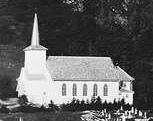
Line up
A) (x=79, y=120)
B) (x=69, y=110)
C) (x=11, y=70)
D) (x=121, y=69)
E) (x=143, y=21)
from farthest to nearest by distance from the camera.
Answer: (x=11, y=70), (x=143, y=21), (x=121, y=69), (x=69, y=110), (x=79, y=120)

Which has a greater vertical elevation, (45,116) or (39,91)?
(39,91)

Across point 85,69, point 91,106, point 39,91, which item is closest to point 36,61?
point 39,91

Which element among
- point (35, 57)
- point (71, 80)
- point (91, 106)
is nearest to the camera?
point (91, 106)

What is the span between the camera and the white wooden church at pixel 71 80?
82625mm

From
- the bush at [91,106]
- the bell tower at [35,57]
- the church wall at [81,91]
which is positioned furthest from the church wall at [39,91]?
the bush at [91,106]

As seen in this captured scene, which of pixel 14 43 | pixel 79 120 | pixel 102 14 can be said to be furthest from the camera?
pixel 14 43

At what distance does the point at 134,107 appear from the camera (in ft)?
268

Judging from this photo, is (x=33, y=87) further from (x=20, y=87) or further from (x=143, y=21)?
(x=143, y=21)

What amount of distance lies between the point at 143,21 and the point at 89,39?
10417 millimetres

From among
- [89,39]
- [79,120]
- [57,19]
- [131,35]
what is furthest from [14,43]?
[79,120]

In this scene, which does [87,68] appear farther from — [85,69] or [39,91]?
[39,91]

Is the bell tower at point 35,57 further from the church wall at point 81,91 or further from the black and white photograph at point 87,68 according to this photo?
the church wall at point 81,91

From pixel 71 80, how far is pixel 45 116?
10.6 m

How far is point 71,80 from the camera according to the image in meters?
82.6
